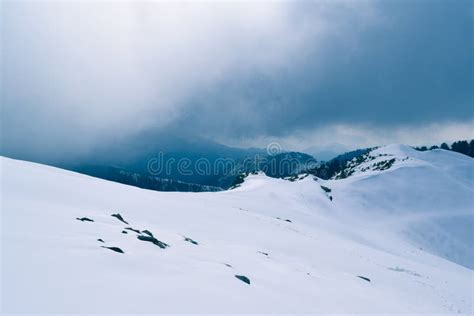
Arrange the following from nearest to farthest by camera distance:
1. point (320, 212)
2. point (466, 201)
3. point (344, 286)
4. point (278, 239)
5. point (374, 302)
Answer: point (374, 302)
point (344, 286)
point (278, 239)
point (320, 212)
point (466, 201)

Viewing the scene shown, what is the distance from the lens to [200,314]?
7137mm

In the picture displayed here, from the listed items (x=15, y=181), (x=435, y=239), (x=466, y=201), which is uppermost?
(x=466, y=201)

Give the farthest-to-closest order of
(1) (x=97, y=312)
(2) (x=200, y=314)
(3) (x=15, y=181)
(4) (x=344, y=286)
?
(3) (x=15, y=181) < (4) (x=344, y=286) < (2) (x=200, y=314) < (1) (x=97, y=312)

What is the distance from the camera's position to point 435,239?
5816 centimetres

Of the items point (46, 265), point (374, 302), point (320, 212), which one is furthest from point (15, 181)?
point (320, 212)

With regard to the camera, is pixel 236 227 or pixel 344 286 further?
pixel 236 227

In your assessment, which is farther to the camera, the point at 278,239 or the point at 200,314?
the point at 278,239

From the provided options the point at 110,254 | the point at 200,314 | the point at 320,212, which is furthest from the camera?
the point at 320,212

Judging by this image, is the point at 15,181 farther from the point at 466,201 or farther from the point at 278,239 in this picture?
the point at 466,201

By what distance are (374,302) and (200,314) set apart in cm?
975

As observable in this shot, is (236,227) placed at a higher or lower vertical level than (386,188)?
lower

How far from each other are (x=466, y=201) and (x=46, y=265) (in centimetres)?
8665

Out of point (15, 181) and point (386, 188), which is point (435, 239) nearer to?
point (386, 188)

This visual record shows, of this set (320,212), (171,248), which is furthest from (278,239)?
(320,212)
